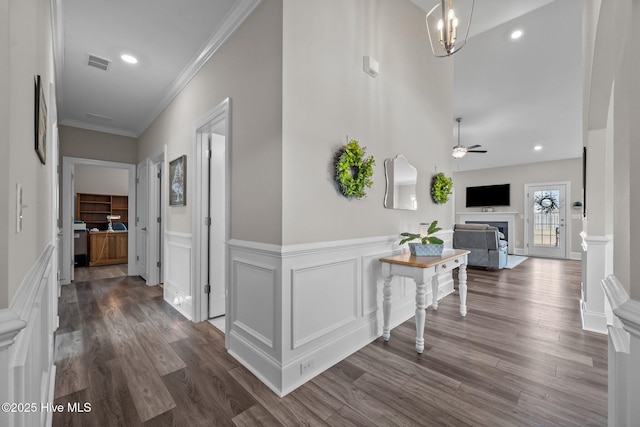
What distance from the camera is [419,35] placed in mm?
3119

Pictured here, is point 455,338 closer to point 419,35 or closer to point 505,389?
point 505,389

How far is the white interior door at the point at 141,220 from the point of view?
478cm

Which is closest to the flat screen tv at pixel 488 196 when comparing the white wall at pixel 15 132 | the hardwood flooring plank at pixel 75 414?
the hardwood flooring plank at pixel 75 414

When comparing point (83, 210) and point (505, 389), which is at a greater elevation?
point (83, 210)

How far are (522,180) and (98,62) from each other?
34.6 ft

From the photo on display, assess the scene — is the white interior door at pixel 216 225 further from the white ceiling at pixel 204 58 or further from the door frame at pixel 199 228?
the white ceiling at pixel 204 58

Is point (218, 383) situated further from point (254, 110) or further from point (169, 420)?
point (254, 110)

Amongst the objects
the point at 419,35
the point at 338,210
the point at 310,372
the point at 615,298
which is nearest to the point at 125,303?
the point at 310,372

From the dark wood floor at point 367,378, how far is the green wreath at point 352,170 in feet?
4.35

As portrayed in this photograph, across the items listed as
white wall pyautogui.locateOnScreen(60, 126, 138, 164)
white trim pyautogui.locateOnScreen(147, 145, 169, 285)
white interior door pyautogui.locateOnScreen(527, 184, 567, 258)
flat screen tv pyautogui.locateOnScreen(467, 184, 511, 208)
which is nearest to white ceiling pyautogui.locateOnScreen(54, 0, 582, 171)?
white wall pyautogui.locateOnScreen(60, 126, 138, 164)

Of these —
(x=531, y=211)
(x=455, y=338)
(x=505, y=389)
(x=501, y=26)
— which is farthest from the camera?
(x=531, y=211)

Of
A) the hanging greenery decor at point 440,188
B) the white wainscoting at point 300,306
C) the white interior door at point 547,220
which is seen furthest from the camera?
the white interior door at point 547,220

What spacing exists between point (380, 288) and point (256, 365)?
125 centimetres

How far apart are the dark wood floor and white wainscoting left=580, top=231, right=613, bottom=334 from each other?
6.3 inches
